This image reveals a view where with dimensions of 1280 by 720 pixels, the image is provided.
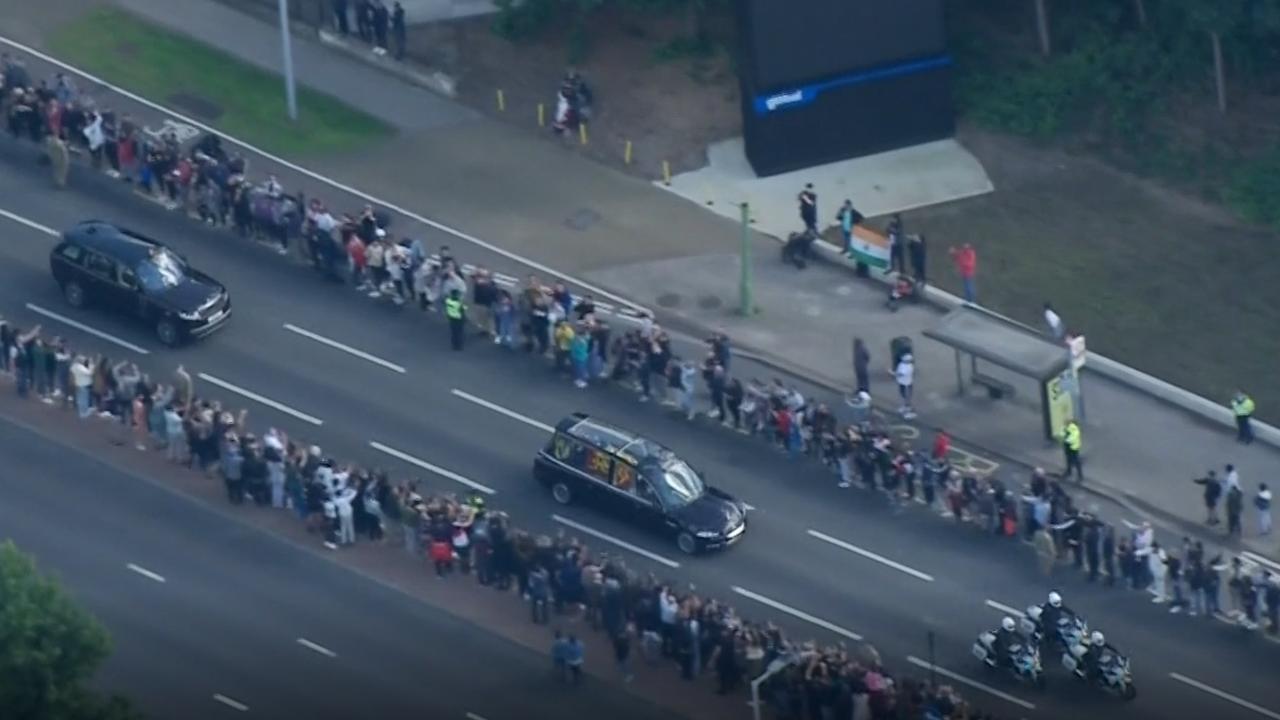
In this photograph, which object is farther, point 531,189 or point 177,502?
point 531,189

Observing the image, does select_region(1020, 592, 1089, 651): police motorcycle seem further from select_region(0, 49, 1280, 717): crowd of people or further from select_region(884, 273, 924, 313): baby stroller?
select_region(884, 273, 924, 313): baby stroller

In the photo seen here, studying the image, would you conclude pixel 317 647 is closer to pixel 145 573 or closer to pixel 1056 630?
pixel 145 573

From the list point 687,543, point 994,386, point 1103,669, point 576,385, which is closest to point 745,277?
point 576,385

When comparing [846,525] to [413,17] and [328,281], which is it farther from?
[413,17]

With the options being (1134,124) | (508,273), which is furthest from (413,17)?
(1134,124)

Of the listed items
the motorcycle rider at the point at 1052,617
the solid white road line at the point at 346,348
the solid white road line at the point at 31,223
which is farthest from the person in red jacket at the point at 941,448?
the solid white road line at the point at 31,223
